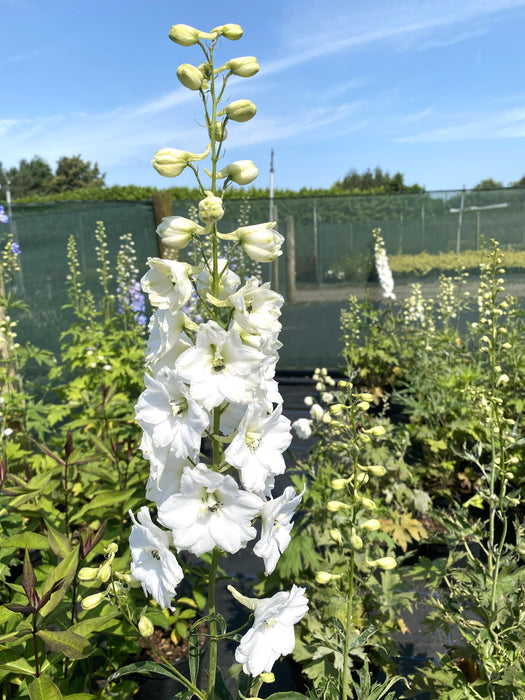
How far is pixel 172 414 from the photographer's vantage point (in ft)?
A: 3.82

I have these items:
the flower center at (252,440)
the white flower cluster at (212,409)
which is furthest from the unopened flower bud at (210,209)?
the flower center at (252,440)

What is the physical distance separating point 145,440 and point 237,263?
5.90 metres

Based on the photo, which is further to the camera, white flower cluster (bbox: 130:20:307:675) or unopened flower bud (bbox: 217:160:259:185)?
unopened flower bud (bbox: 217:160:259:185)

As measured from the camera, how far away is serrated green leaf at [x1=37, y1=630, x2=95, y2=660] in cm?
114

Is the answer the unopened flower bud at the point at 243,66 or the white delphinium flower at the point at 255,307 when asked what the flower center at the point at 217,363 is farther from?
the unopened flower bud at the point at 243,66

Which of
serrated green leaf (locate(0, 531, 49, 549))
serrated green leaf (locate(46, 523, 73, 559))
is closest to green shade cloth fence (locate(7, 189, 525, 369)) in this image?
serrated green leaf (locate(0, 531, 49, 549))

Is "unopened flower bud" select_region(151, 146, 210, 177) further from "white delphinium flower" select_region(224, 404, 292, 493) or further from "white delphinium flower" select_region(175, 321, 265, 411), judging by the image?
"white delphinium flower" select_region(224, 404, 292, 493)

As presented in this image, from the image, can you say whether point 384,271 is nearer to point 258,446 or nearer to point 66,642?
point 258,446

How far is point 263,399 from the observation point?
1.22 meters

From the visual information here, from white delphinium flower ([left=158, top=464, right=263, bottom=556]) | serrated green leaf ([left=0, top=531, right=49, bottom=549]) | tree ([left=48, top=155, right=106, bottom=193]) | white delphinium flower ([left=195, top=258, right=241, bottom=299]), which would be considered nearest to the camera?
white delphinium flower ([left=158, top=464, right=263, bottom=556])

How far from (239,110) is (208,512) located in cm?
90

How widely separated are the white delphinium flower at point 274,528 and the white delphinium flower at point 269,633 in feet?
0.24

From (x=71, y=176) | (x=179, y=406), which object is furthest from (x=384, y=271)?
(x=71, y=176)

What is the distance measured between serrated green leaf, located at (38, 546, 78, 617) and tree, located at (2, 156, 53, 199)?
150 ft
